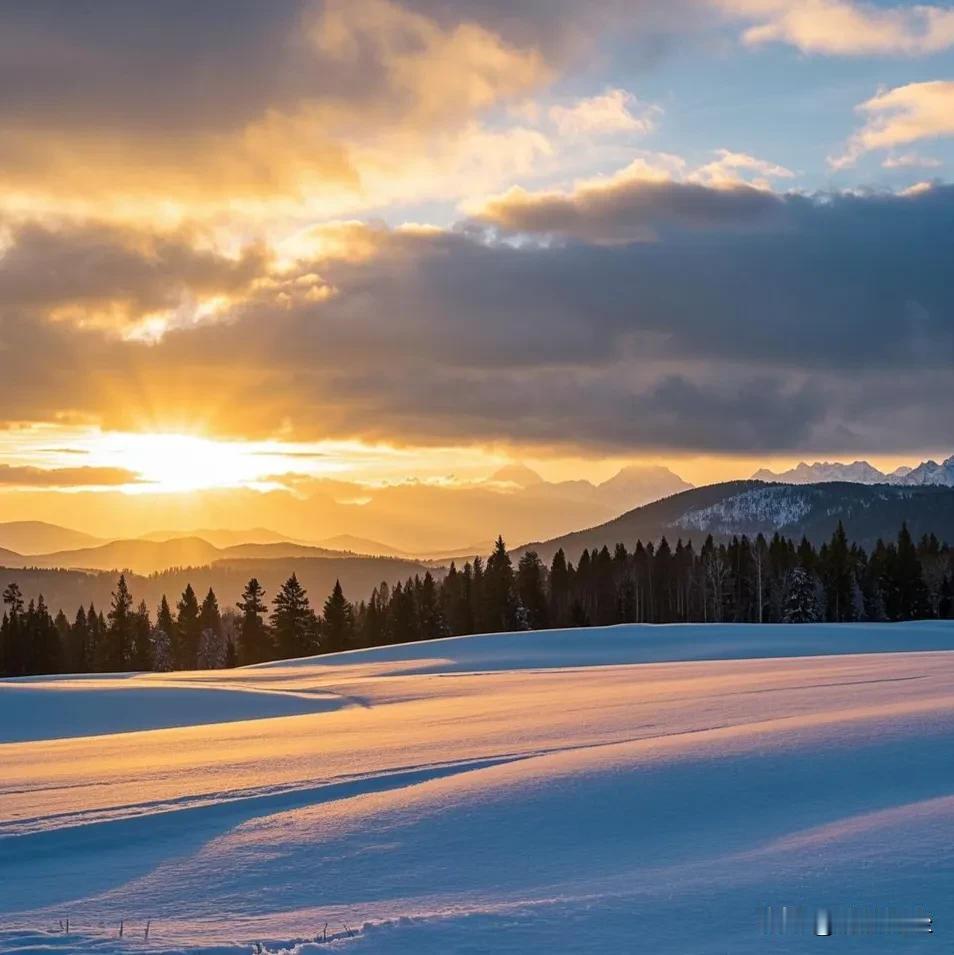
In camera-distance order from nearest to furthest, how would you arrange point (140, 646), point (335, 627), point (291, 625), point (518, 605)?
point (291, 625)
point (335, 627)
point (518, 605)
point (140, 646)

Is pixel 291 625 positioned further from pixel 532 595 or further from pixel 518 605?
pixel 532 595

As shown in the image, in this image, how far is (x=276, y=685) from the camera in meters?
30.3

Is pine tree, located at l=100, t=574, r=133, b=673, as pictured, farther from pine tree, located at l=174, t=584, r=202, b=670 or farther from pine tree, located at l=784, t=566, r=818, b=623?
pine tree, located at l=784, t=566, r=818, b=623

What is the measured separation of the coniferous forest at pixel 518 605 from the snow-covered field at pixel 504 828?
58.6 m

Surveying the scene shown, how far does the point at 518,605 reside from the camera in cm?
8188

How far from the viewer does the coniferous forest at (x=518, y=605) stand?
7744cm

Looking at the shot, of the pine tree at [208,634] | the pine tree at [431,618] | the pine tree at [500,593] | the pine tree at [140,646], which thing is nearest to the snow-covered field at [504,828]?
the pine tree at [431,618]

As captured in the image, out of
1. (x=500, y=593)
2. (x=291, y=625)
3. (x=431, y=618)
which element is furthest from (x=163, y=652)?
(x=500, y=593)

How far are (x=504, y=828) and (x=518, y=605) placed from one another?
73380 millimetres

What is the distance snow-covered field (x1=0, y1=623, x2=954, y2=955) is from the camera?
21.2 ft

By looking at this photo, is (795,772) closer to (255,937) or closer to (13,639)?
(255,937)

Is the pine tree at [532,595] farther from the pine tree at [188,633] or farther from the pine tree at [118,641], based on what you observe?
the pine tree at [118,641]

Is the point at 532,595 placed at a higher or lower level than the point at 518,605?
higher

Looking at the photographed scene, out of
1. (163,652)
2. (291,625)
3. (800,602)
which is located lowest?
(163,652)
